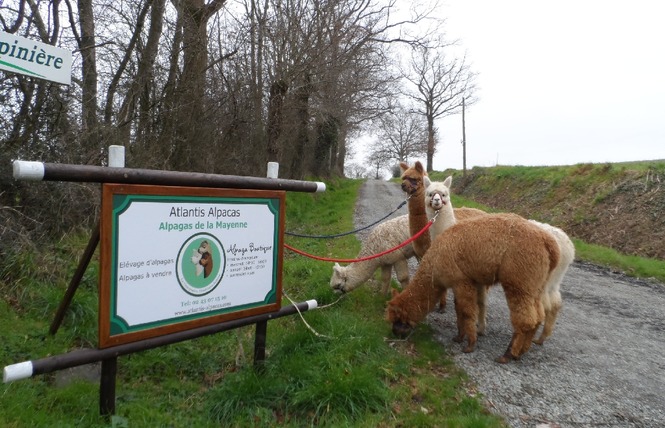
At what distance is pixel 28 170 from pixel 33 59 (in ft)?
7.27

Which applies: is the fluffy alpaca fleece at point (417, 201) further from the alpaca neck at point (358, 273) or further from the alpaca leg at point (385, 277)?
the alpaca leg at point (385, 277)

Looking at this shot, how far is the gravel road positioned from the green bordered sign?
2.42 metres

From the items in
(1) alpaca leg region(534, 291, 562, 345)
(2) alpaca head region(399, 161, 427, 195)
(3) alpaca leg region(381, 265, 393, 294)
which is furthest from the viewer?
(3) alpaca leg region(381, 265, 393, 294)

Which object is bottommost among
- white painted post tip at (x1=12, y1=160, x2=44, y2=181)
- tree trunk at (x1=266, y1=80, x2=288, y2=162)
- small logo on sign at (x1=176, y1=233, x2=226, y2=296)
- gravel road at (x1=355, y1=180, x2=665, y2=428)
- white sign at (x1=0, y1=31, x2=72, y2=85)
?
gravel road at (x1=355, y1=180, x2=665, y2=428)

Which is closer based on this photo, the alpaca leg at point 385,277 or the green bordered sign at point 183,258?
the green bordered sign at point 183,258

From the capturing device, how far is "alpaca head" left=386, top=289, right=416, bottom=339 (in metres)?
5.16

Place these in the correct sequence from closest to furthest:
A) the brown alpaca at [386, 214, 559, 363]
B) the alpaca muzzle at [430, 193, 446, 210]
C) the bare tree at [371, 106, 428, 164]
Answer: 1. the brown alpaca at [386, 214, 559, 363]
2. the alpaca muzzle at [430, 193, 446, 210]
3. the bare tree at [371, 106, 428, 164]

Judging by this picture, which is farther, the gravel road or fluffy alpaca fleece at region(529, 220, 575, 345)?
fluffy alpaca fleece at region(529, 220, 575, 345)

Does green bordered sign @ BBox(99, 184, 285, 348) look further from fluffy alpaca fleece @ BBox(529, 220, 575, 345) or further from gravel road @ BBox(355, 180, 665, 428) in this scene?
fluffy alpaca fleece @ BBox(529, 220, 575, 345)

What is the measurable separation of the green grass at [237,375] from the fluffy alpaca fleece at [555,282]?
4.59 ft

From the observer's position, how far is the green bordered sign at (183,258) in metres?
2.85

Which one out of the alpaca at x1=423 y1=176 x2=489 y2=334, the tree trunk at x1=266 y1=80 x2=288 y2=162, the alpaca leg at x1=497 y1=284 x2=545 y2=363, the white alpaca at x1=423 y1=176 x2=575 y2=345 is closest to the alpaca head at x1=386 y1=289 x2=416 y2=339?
the alpaca at x1=423 y1=176 x2=489 y2=334

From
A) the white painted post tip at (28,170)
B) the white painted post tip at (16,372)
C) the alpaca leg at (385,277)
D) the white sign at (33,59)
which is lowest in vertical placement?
the alpaca leg at (385,277)

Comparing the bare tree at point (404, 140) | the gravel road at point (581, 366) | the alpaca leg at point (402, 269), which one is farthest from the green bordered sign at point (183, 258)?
the bare tree at point (404, 140)
